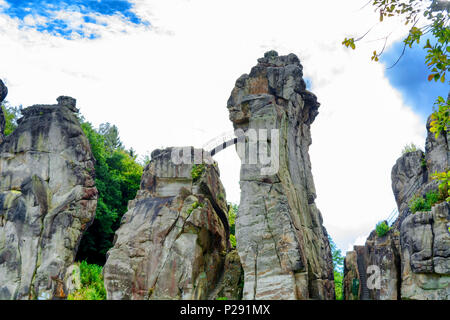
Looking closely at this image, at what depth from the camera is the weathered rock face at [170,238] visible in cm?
1780

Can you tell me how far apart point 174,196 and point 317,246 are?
21.1 feet

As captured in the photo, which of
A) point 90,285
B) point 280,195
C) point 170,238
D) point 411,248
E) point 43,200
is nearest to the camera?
point 411,248

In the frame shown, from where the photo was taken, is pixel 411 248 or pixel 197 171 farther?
pixel 197 171

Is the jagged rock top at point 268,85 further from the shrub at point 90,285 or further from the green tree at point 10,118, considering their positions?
the green tree at point 10,118

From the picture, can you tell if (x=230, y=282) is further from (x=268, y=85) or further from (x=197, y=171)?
(x=268, y=85)

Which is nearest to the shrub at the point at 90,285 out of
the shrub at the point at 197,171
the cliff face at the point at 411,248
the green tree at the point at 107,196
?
the green tree at the point at 107,196

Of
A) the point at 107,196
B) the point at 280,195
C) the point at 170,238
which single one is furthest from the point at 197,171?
the point at 107,196

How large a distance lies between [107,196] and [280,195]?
14512mm

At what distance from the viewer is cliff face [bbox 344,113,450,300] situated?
1531 centimetres

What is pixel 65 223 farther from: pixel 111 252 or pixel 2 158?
pixel 2 158

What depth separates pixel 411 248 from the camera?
15969 millimetres

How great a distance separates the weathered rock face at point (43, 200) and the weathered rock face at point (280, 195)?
733cm

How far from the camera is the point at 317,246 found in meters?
19.5
